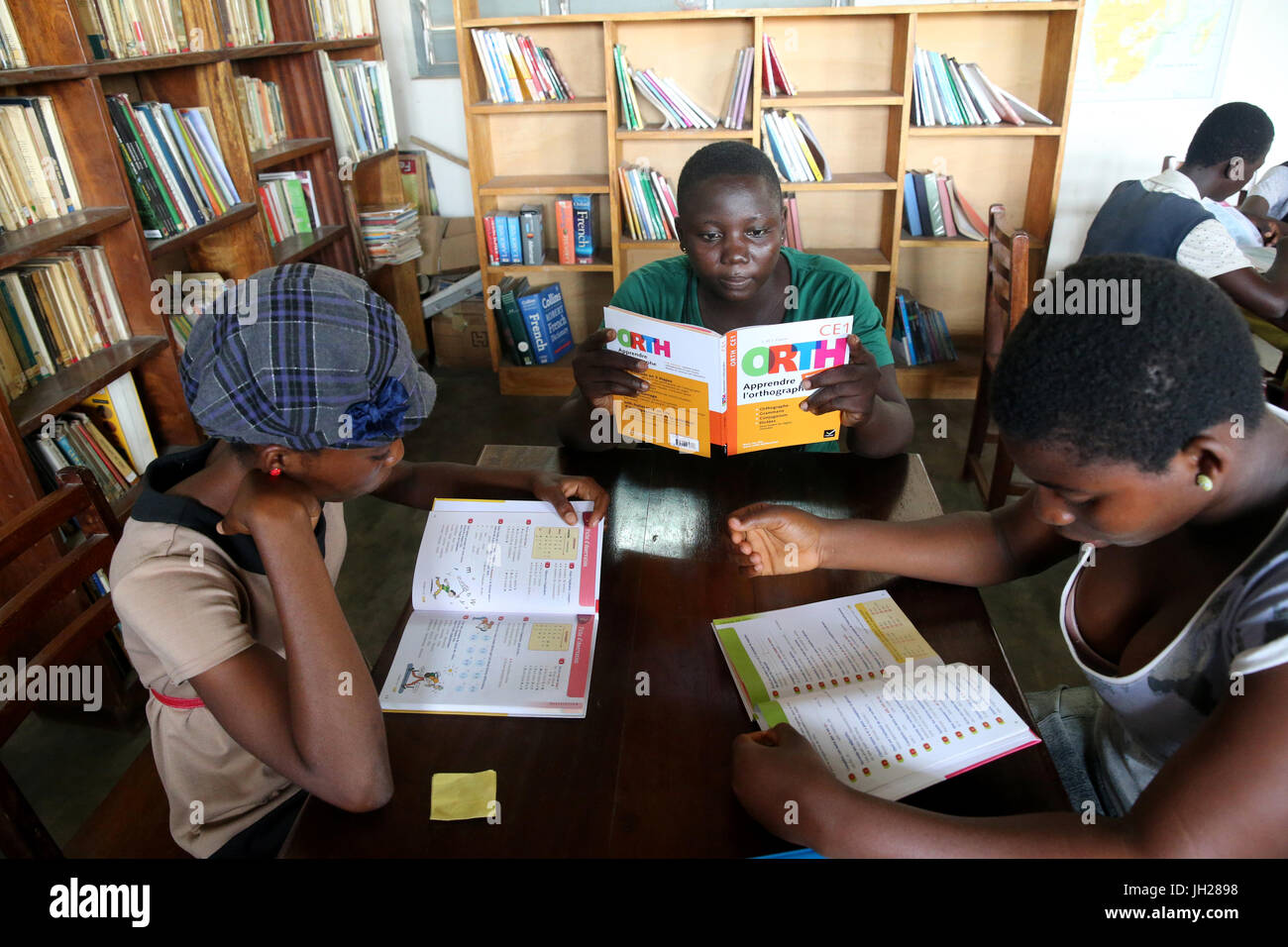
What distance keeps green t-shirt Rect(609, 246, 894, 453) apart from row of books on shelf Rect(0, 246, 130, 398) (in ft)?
4.59

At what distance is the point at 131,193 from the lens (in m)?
2.14

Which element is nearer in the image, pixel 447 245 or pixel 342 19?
pixel 342 19

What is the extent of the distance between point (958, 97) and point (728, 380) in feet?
8.53

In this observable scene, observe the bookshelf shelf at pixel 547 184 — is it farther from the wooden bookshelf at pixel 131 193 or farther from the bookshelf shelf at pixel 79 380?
the bookshelf shelf at pixel 79 380

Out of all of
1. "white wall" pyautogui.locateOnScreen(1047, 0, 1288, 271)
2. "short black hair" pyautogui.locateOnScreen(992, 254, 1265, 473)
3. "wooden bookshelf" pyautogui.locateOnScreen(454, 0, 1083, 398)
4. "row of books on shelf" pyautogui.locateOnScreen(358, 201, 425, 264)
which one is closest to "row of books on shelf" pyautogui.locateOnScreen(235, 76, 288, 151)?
"row of books on shelf" pyautogui.locateOnScreen(358, 201, 425, 264)

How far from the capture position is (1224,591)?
83 centimetres

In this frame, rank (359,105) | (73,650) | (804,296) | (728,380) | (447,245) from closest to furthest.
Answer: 1. (73,650)
2. (728,380)
3. (804,296)
4. (359,105)
5. (447,245)

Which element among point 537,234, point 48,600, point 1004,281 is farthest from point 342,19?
point 48,600

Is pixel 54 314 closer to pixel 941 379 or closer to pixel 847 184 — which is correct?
pixel 847 184

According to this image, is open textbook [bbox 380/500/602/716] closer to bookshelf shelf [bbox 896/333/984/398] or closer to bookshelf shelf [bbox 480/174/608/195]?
bookshelf shelf [bbox 480/174/608/195]

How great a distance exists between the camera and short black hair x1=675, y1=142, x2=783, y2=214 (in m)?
1.69

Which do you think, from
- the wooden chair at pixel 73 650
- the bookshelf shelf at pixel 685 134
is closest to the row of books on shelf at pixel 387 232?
the bookshelf shelf at pixel 685 134
